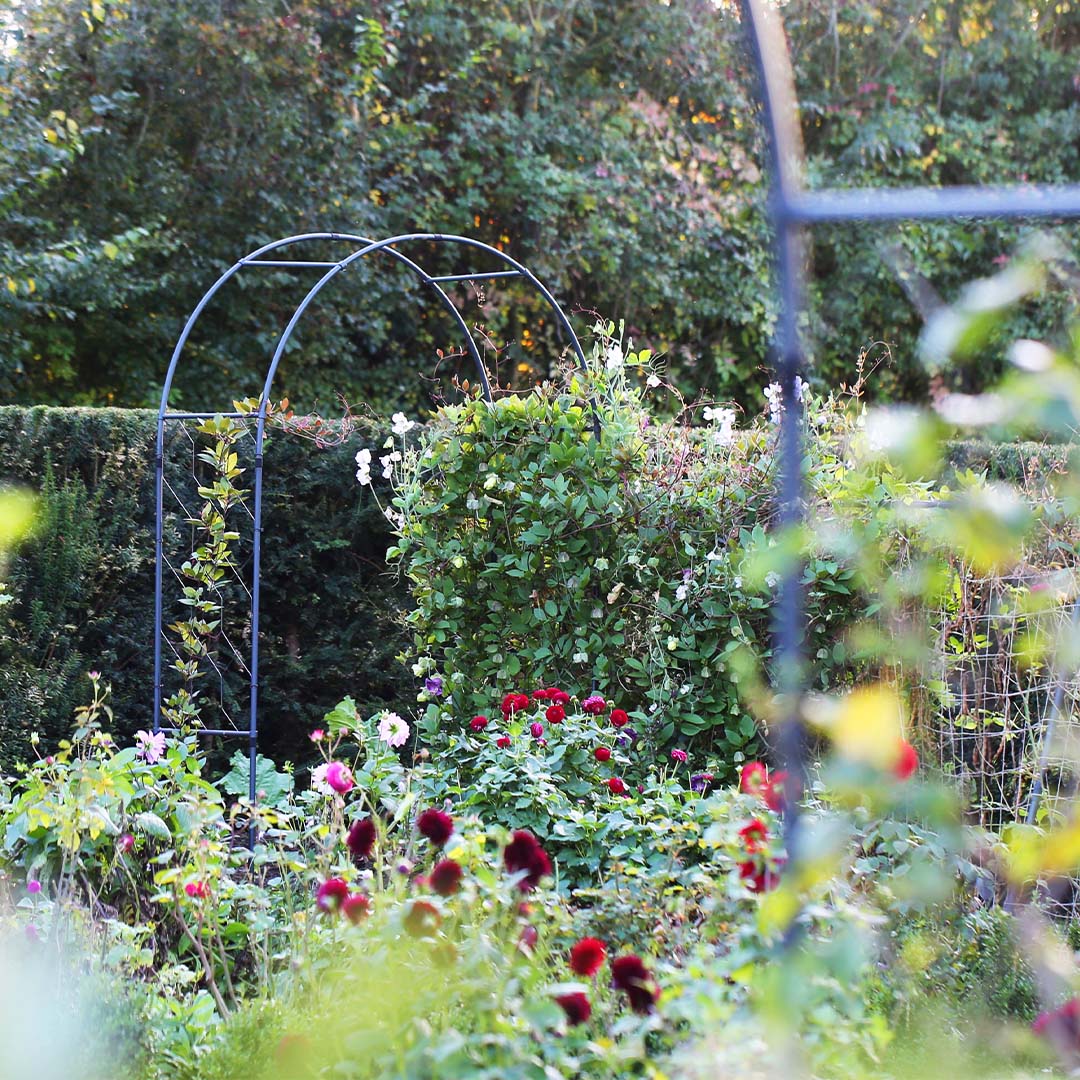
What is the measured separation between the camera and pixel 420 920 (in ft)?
4.23

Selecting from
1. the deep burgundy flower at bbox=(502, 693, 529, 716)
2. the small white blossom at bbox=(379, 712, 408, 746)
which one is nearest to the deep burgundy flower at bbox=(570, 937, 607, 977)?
the small white blossom at bbox=(379, 712, 408, 746)

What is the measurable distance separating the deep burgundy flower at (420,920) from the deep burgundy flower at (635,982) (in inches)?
8.8

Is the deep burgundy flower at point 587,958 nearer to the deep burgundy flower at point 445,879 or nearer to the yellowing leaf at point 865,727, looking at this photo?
the deep burgundy flower at point 445,879

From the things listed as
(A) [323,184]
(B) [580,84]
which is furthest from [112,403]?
(B) [580,84]

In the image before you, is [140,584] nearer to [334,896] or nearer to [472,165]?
[334,896]

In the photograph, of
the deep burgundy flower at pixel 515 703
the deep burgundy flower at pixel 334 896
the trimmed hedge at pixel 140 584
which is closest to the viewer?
the deep burgundy flower at pixel 334 896

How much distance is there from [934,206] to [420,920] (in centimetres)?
94

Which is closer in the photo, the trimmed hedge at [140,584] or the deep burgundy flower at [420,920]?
the deep burgundy flower at [420,920]

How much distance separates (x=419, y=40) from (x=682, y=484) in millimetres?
5332

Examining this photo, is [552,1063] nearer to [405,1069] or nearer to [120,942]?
[405,1069]

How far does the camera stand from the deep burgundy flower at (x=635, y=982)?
48.9 inches

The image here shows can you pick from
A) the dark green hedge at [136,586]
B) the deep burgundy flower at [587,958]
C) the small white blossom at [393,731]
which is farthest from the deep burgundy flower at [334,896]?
the dark green hedge at [136,586]

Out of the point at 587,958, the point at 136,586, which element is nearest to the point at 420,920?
the point at 587,958

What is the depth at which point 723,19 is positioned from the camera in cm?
826
